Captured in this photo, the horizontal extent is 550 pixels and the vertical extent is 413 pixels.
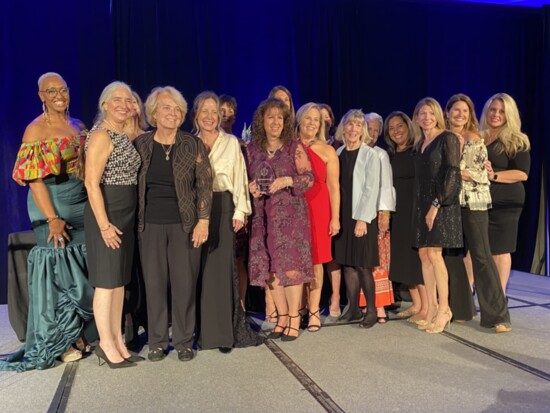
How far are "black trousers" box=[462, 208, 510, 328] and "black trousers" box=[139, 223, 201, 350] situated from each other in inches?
74.2

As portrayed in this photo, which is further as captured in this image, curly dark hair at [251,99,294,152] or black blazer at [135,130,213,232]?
curly dark hair at [251,99,294,152]

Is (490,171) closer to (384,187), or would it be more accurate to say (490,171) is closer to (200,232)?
(384,187)

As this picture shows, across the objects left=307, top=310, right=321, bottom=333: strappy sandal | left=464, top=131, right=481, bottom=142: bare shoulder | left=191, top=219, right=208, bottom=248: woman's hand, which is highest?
left=464, top=131, right=481, bottom=142: bare shoulder

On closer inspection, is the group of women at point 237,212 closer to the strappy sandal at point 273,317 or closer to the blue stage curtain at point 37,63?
the strappy sandal at point 273,317

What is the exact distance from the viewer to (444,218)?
3.26 metres

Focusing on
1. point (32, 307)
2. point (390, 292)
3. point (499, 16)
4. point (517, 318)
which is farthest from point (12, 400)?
point (499, 16)

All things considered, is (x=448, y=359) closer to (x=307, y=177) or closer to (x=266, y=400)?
(x=266, y=400)

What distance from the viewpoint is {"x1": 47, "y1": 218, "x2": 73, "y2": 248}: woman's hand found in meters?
2.88

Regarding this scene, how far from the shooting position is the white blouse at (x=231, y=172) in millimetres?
2971

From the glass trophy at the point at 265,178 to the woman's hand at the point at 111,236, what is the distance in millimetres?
924

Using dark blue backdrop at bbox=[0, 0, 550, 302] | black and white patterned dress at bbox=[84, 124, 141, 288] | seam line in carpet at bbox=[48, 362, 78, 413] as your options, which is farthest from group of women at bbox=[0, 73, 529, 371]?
dark blue backdrop at bbox=[0, 0, 550, 302]

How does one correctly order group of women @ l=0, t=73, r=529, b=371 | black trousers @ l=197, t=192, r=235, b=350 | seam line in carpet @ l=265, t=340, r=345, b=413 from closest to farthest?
seam line in carpet @ l=265, t=340, r=345, b=413 < group of women @ l=0, t=73, r=529, b=371 < black trousers @ l=197, t=192, r=235, b=350

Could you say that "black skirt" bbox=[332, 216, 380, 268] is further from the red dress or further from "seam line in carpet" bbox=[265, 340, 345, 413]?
"seam line in carpet" bbox=[265, 340, 345, 413]

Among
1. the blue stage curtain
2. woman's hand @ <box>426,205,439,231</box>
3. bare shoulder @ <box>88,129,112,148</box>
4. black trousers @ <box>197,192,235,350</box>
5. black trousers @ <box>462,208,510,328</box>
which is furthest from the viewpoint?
the blue stage curtain
